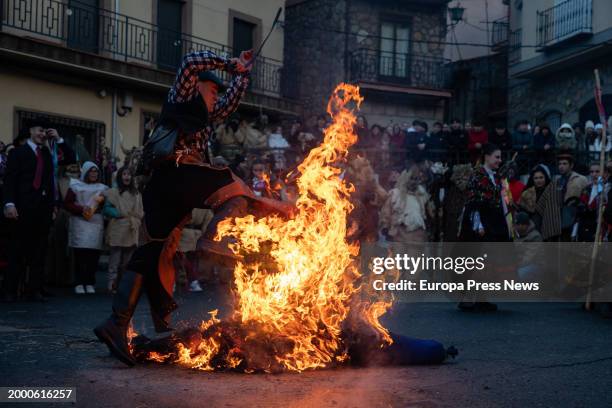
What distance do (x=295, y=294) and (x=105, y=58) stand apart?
16807 millimetres

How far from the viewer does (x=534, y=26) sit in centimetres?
2717

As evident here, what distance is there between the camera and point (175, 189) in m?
5.56

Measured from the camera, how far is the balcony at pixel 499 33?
32.2 meters

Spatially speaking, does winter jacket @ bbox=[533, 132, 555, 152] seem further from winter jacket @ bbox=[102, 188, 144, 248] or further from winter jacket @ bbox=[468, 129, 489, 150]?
winter jacket @ bbox=[102, 188, 144, 248]

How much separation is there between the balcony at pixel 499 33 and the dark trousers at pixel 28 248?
80.0 feet

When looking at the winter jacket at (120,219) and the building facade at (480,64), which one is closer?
the winter jacket at (120,219)

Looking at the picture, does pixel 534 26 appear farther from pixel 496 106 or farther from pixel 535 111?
pixel 496 106

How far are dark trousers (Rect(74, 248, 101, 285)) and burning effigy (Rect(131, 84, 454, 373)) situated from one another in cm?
607

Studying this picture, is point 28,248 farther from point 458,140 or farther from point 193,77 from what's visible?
point 458,140

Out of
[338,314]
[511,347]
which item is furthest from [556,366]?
[338,314]

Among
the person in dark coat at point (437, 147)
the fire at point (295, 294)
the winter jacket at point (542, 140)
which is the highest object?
the winter jacket at point (542, 140)

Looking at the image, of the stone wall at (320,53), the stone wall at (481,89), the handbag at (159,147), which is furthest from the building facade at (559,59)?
the handbag at (159,147)

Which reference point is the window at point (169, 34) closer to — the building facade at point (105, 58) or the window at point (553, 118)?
the building facade at point (105, 58)

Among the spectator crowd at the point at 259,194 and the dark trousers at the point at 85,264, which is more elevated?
the spectator crowd at the point at 259,194
